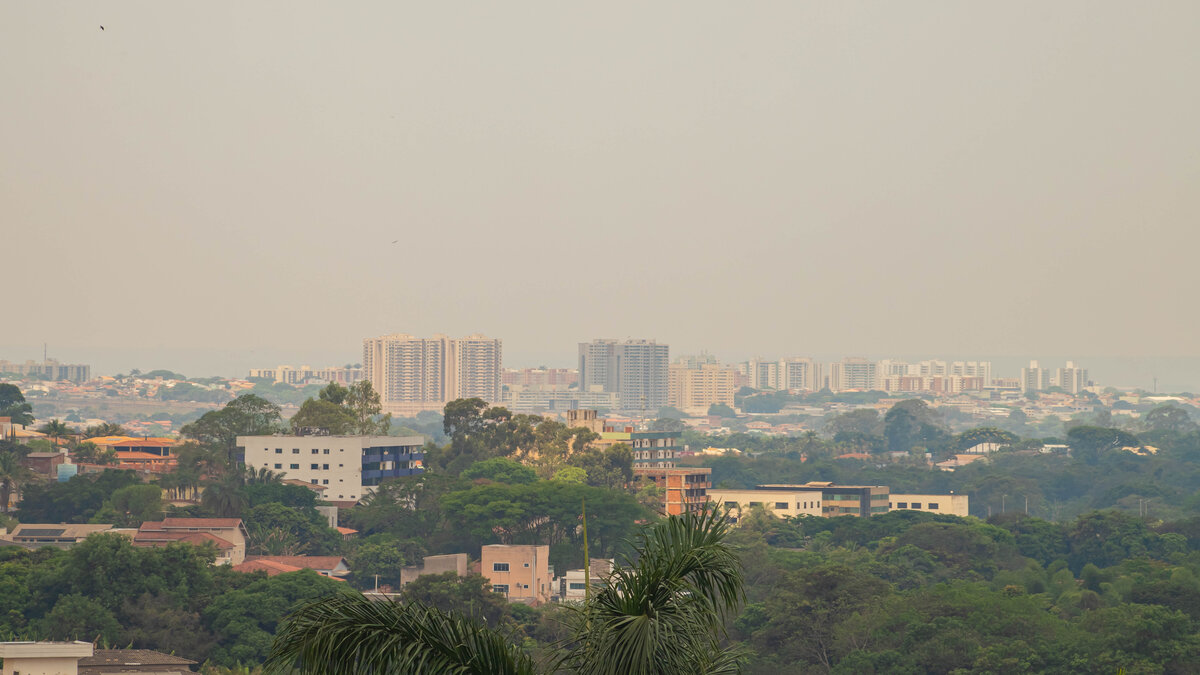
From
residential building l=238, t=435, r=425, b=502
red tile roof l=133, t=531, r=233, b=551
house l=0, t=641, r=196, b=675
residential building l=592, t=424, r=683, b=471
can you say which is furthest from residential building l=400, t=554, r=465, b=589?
residential building l=592, t=424, r=683, b=471

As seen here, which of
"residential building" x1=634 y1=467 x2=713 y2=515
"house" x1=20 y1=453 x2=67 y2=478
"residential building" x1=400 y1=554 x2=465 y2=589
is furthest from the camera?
"residential building" x1=634 y1=467 x2=713 y2=515

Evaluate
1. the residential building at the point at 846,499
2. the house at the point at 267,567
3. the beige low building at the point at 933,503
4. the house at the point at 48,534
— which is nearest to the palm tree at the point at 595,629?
the house at the point at 267,567

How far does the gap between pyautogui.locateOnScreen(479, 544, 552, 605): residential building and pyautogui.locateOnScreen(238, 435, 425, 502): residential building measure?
15.1 metres

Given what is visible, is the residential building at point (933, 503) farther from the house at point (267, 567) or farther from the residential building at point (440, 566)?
the house at point (267, 567)

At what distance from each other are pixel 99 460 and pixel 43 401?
122 m

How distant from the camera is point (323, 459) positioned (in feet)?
189

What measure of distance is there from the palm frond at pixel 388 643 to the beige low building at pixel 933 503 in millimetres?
65618

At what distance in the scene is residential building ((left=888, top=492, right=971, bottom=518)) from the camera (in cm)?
6919

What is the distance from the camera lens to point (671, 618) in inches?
208

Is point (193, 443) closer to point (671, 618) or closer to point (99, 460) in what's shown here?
point (99, 460)

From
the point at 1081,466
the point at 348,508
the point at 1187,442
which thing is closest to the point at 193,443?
the point at 348,508

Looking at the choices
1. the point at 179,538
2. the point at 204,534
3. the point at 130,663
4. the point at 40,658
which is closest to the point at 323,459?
the point at 204,534

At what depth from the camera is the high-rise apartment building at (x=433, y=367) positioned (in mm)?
181375

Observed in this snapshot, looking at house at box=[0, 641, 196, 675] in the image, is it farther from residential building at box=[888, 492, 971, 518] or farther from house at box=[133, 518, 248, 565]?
residential building at box=[888, 492, 971, 518]
